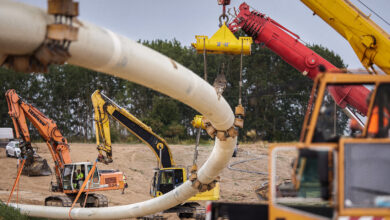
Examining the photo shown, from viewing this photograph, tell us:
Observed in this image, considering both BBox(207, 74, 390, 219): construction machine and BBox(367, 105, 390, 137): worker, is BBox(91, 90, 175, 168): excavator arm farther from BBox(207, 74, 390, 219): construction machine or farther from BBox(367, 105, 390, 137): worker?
BBox(207, 74, 390, 219): construction machine

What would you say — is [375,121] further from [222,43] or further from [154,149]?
[154,149]

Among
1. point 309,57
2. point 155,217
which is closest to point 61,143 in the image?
point 155,217

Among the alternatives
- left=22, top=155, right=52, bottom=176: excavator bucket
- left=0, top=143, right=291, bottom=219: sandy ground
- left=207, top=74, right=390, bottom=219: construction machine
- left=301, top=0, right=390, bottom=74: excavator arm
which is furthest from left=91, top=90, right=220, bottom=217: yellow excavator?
left=207, top=74, right=390, bottom=219: construction machine

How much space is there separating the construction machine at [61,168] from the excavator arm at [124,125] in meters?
1.10

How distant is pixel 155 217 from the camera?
18953mm

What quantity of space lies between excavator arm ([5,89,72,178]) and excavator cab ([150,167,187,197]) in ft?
18.1

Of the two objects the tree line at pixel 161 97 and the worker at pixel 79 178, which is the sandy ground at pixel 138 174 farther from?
the tree line at pixel 161 97

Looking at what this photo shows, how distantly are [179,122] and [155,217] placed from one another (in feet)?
138

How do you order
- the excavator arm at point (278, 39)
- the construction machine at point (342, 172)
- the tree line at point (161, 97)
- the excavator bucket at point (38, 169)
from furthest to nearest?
1. the tree line at point (161, 97)
2. the excavator bucket at point (38, 169)
3. the excavator arm at point (278, 39)
4. the construction machine at point (342, 172)

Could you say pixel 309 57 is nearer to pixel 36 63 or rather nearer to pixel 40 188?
pixel 36 63

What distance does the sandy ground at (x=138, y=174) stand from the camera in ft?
94.3

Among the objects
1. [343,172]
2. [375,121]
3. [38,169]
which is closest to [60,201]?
[38,169]

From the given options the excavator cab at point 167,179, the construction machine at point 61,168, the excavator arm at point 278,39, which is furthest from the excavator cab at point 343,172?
the construction machine at point 61,168

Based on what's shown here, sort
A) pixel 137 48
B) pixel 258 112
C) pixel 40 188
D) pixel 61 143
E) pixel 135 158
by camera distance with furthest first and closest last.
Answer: pixel 258 112 → pixel 135 158 → pixel 40 188 → pixel 61 143 → pixel 137 48
